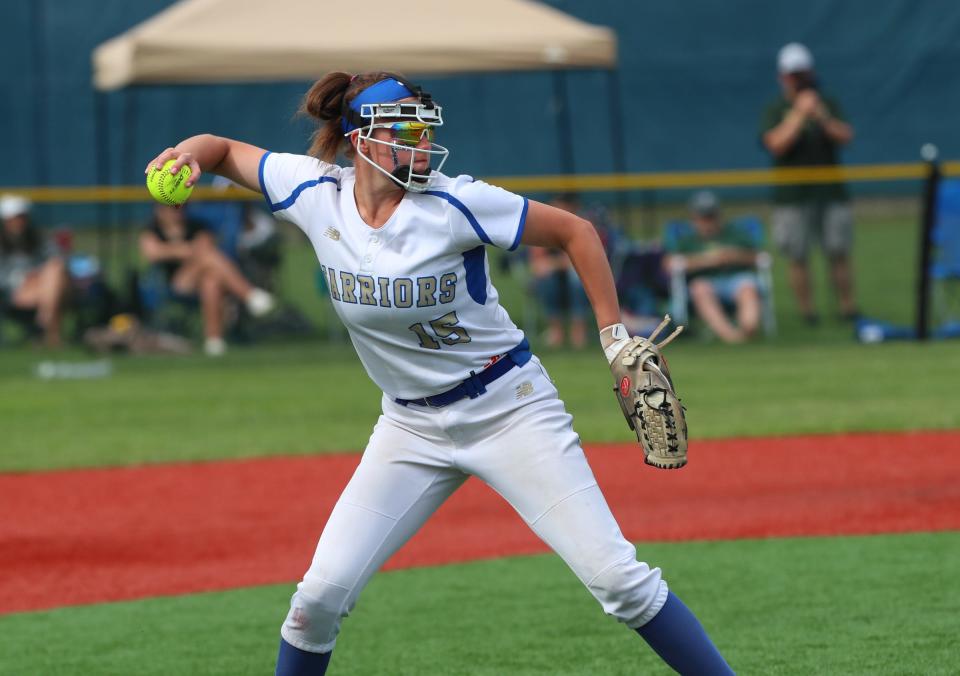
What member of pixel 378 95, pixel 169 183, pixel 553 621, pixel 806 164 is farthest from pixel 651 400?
pixel 806 164

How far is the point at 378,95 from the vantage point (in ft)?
13.6

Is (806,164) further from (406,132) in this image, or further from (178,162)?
(178,162)

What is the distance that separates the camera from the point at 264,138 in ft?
74.2

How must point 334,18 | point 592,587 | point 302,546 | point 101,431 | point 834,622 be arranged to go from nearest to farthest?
point 592,587, point 834,622, point 302,546, point 101,431, point 334,18

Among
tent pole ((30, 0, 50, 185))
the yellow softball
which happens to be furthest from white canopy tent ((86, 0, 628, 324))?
the yellow softball

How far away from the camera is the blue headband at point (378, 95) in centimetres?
416

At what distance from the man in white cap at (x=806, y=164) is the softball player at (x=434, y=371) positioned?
404 inches

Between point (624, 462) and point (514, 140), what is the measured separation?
48.8 feet

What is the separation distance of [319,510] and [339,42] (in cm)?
815

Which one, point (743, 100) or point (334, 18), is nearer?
point (334, 18)

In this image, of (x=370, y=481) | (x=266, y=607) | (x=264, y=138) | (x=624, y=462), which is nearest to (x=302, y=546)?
(x=266, y=607)

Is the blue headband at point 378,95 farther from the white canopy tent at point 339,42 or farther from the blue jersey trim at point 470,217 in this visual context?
the white canopy tent at point 339,42

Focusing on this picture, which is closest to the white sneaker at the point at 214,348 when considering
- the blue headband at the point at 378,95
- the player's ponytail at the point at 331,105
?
the player's ponytail at the point at 331,105

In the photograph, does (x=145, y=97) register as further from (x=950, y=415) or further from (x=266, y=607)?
(x=266, y=607)
